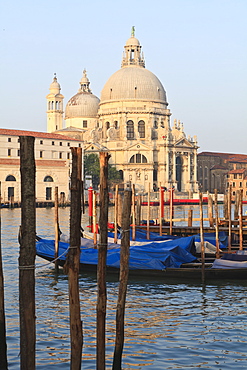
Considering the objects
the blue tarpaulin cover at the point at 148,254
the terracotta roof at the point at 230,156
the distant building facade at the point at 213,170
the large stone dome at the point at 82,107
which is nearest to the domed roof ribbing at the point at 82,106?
the large stone dome at the point at 82,107

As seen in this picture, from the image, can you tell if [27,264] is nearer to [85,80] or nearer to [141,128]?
[141,128]

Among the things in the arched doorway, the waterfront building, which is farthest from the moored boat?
the arched doorway

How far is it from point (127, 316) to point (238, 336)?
2.49 meters

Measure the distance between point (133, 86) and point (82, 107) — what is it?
42.7 feet

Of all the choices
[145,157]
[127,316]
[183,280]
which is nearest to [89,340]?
[127,316]

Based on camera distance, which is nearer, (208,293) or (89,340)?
(89,340)

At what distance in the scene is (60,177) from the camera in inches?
2618

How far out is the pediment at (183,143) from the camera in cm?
8856

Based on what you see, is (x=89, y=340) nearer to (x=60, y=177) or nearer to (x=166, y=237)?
(x=166, y=237)

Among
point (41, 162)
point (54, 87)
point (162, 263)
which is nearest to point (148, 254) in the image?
point (162, 263)

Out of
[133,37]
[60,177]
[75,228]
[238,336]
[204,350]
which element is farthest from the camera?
[133,37]

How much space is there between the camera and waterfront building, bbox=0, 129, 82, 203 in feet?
205

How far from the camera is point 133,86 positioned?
87.9 metres

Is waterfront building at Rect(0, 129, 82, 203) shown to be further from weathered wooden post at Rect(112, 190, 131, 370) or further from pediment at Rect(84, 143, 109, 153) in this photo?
weathered wooden post at Rect(112, 190, 131, 370)
